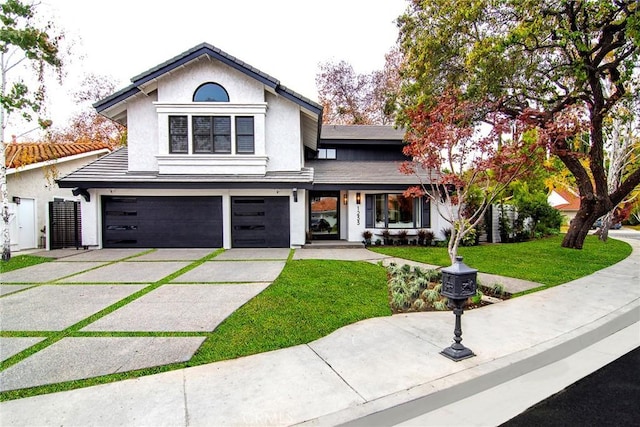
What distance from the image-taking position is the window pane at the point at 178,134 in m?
12.5

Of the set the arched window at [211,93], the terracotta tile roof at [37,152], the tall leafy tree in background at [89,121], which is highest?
the tall leafy tree in background at [89,121]

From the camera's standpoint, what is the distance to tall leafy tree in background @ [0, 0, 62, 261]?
373 inches

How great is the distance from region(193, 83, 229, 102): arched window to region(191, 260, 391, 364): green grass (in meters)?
7.84

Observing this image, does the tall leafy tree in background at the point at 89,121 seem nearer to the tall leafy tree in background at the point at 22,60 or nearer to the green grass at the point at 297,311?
the tall leafy tree in background at the point at 22,60

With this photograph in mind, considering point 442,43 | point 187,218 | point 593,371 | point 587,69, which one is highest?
point 442,43

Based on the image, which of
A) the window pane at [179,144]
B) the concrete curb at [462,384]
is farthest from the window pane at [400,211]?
the concrete curb at [462,384]

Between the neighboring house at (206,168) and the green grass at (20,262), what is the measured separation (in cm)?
212

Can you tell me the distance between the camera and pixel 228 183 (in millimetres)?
12156

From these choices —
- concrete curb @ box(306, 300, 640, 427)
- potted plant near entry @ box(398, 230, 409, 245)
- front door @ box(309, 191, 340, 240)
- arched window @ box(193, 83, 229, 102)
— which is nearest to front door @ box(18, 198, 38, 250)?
arched window @ box(193, 83, 229, 102)

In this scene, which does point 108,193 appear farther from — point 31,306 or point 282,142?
point 31,306

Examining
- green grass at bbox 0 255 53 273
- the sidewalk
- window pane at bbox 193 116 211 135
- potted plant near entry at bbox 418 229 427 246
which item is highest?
window pane at bbox 193 116 211 135

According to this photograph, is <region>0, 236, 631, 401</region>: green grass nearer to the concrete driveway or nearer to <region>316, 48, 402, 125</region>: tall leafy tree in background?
the concrete driveway

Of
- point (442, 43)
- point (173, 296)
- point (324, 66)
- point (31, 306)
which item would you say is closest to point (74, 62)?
point (31, 306)

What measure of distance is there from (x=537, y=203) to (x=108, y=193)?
1910 centimetres
